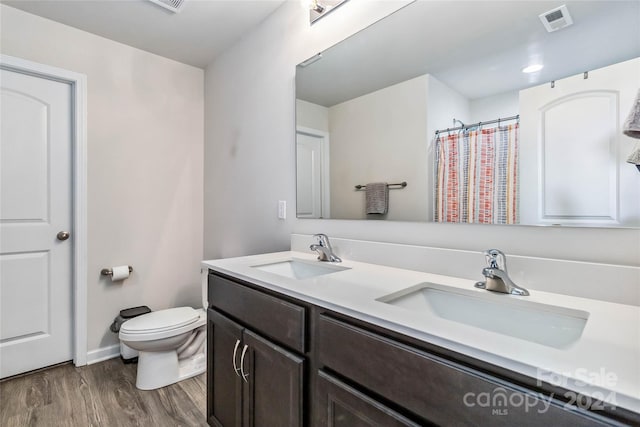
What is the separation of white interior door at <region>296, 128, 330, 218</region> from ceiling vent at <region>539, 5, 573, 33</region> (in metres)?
1.01

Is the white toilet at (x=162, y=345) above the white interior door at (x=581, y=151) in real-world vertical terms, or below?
below

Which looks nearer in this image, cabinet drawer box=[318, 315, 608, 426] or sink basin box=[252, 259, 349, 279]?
cabinet drawer box=[318, 315, 608, 426]

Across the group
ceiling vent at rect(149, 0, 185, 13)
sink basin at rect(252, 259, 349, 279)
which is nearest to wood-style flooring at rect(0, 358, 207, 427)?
sink basin at rect(252, 259, 349, 279)

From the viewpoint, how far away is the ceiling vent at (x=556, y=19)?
0.94 metres

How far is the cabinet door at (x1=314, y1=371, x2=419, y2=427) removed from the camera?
68 centimetres

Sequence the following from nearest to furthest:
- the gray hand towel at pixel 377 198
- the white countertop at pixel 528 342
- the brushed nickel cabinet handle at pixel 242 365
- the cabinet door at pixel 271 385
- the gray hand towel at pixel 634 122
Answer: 1. the white countertop at pixel 528 342
2. the gray hand towel at pixel 634 122
3. the cabinet door at pixel 271 385
4. the brushed nickel cabinet handle at pixel 242 365
5. the gray hand towel at pixel 377 198

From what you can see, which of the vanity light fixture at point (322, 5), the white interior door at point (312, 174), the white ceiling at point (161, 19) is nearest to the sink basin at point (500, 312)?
the white interior door at point (312, 174)

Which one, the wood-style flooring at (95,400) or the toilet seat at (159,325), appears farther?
the toilet seat at (159,325)

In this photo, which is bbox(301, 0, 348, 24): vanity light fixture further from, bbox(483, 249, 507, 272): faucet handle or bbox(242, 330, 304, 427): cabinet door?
bbox(242, 330, 304, 427): cabinet door

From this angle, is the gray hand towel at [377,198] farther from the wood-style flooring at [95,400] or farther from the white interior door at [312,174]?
the wood-style flooring at [95,400]

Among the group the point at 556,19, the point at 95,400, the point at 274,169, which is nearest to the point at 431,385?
the point at 556,19

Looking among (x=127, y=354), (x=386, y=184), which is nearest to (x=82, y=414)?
(x=127, y=354)

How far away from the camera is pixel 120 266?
2350 millimetres

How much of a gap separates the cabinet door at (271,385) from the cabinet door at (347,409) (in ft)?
0.28
